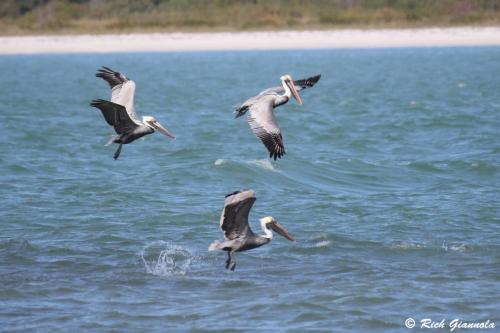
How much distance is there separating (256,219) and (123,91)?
2.94 metres

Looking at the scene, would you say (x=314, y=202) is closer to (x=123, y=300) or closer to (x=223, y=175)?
(x=223, y=175)

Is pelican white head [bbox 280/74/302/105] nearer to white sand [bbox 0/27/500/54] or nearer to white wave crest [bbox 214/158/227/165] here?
white wave crest [bbox 214/158/227/165]

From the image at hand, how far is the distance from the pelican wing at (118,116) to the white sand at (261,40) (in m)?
43.2

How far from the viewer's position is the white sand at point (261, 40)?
55.0 meters

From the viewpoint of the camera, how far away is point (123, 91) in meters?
12.3

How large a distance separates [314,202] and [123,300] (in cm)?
563

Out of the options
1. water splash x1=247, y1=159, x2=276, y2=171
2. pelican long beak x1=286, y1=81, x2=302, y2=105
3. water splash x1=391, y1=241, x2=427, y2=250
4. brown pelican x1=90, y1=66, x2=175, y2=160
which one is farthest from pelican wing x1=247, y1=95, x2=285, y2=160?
water splash x1=247, y1=159, x2=276, y2=171

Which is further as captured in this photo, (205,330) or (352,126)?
(352,126)

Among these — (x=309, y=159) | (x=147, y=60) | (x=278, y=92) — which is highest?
(x=278, y=92)

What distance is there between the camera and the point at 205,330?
9328 millimetres

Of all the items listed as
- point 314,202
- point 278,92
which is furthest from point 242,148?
point 278,92

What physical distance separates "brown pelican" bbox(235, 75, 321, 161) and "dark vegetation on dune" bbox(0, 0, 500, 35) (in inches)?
1704

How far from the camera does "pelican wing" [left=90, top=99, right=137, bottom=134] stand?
1146cm

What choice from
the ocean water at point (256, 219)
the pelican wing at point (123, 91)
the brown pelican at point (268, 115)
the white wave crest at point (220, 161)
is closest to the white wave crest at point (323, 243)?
the ocean water at point (256, 219)
